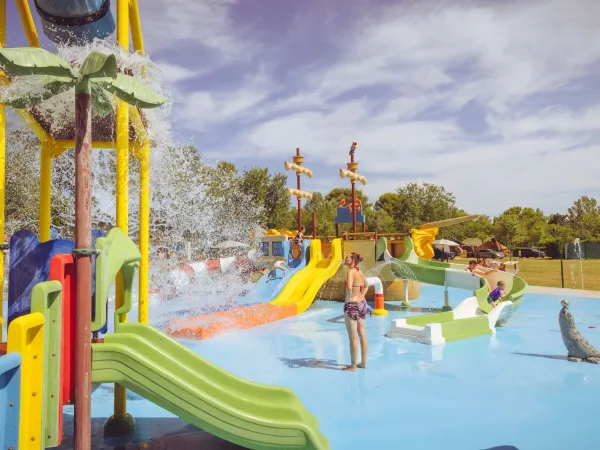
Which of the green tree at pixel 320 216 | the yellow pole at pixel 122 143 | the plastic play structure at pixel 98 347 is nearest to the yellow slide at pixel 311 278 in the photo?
the plastic play structure at pixel 98 347

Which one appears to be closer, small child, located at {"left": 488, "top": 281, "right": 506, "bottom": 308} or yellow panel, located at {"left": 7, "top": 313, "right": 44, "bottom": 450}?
yellow panel, located at {"left": 7, "top": 313, "right": 44, "bottom": 450}

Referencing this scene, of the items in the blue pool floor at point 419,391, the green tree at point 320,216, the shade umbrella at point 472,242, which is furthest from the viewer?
the shade umbrella at point 472,242

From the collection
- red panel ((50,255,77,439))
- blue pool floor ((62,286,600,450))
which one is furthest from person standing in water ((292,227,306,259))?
red panel ((50,255,77,439))

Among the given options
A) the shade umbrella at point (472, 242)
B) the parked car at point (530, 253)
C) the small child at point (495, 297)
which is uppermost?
the shade umbrella at point (472, 242)

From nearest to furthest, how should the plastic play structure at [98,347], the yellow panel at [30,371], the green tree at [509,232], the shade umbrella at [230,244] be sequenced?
1. the yellow panel at [30,371]
2. the plastic play structure at [98,347]
3. the shade umbrella at [230,244]
4. the green tree at [509,232]

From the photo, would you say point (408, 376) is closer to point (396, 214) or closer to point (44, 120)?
point (44, 120)

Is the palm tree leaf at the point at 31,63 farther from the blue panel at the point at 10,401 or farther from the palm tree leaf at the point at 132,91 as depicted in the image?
the blue panel at the point at 10,401

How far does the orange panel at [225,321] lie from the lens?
393 inches

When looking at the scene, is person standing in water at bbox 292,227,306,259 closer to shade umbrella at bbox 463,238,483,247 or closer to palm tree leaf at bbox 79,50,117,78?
palm tree leaf at bbox 79,50,117,78

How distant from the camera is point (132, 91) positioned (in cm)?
346

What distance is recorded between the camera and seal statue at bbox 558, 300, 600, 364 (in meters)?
7.69

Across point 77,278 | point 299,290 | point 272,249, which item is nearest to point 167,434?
point 77,278

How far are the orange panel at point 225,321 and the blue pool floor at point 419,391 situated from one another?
12.9 inches

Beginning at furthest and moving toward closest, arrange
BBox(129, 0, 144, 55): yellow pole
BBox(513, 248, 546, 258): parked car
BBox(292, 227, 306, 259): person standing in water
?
BBox(513, 248, 546, 258): parked car → BBox(292, 227, 306, 259): person standing in water → BBox(129, 0, 144, 55): yellow pole
